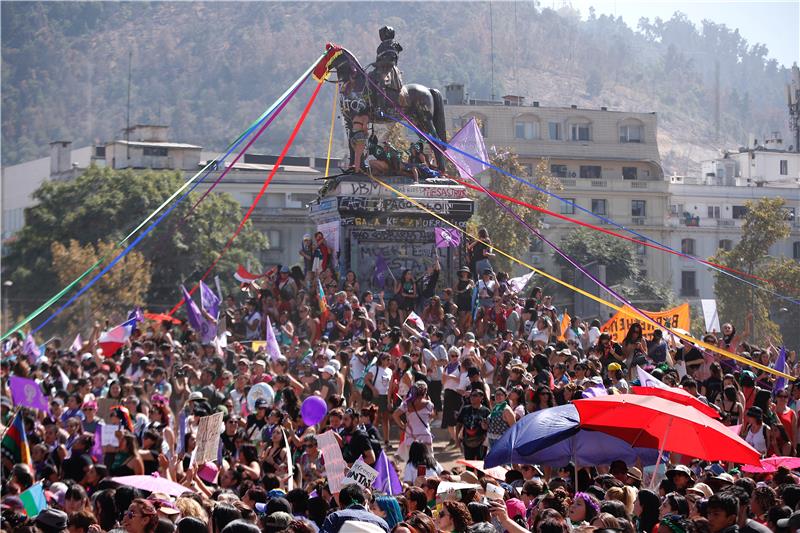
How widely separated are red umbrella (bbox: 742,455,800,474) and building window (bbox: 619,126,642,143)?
279 ft

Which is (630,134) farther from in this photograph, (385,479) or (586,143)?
(385,479)

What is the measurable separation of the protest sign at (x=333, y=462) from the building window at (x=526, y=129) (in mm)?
83322

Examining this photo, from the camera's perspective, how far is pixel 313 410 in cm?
1706

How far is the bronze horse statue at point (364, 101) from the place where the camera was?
1094 inches

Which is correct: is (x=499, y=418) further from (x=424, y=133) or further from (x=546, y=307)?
(x=424, y=133)

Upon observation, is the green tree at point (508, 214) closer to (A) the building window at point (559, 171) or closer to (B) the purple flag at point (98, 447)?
(A) the building window at point (559, 171)

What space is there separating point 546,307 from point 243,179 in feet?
213

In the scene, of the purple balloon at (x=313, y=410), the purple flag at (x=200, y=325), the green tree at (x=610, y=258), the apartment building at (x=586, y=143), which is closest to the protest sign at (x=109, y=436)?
the purple balloon at (x=313, y=410)

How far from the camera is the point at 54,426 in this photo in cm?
1853

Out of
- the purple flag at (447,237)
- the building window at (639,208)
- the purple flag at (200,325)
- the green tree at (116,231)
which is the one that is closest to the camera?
the purple flag at (200,325)

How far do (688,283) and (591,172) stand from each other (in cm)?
997

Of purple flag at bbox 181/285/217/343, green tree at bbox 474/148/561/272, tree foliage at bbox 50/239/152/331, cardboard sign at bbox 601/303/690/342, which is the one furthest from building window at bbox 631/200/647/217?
cardboard sign at bbox 601/303/690/342

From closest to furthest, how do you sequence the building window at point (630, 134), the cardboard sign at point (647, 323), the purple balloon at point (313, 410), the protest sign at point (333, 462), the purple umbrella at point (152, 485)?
the purple umbrella at point (152, 485) → the protest sign at point (333, 462) → the purple balloon at point (313, 410) → the cardboard sign at point (647, 323) → the building window at point (630, 134)

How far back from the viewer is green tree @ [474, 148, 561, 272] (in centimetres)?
6850
